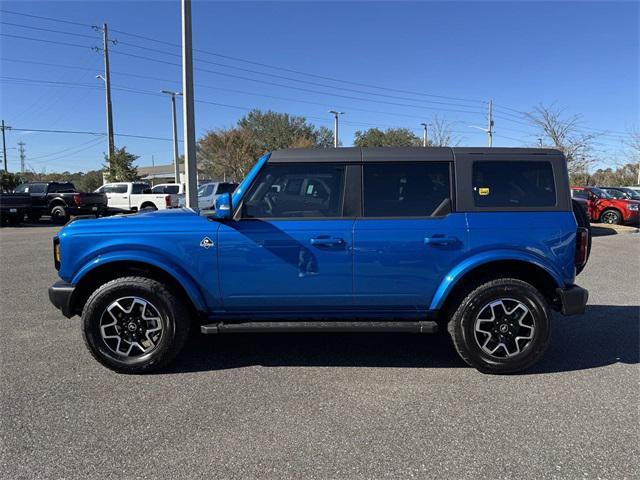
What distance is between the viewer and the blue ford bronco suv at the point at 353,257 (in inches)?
148

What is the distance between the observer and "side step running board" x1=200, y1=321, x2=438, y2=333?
377 cm

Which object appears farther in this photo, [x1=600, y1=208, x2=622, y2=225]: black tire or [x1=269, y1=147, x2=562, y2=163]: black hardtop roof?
[x1=600, y1=208, x2=622, y2=225]: black tire

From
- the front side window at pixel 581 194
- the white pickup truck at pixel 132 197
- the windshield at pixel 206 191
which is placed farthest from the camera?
the white pickup truck at pixel 132 197

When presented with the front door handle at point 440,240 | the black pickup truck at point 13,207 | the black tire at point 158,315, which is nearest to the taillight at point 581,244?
the front door handle at point 440,240

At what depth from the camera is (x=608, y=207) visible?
18.0 meters

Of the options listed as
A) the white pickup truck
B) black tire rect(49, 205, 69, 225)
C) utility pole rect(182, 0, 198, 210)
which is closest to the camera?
utility pole rect(182, 0, 198, 210)

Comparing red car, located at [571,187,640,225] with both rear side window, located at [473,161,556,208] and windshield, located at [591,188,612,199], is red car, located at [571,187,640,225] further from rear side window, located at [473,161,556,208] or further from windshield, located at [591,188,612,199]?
rear side window, located at [473,161,556,208]

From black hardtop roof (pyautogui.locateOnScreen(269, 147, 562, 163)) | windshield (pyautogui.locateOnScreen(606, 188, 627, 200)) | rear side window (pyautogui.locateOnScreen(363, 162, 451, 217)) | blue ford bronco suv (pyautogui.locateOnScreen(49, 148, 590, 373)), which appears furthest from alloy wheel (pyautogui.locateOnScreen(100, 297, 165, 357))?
windshield (pyautogui.locateOnScreen(606, 188, 627, 200))

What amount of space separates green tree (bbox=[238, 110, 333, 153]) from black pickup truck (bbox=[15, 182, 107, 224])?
36483 mm

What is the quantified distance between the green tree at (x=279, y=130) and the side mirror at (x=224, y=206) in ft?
175

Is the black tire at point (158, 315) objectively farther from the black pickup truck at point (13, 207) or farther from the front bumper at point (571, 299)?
the black pickup truck at point (13, 207)

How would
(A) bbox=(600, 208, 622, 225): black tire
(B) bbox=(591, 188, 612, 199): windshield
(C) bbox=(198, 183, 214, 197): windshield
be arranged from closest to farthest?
(A) bbox=(600, 208, 622, 225): black tire, (B) bbox=(591, 188, 612, 199): windshield, (C) bbox=(198, 183, 214, 197): windshield

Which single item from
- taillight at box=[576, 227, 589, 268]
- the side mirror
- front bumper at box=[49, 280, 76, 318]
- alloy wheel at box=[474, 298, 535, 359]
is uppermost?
the side mirror

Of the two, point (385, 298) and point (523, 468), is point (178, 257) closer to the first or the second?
point (385, 298)
